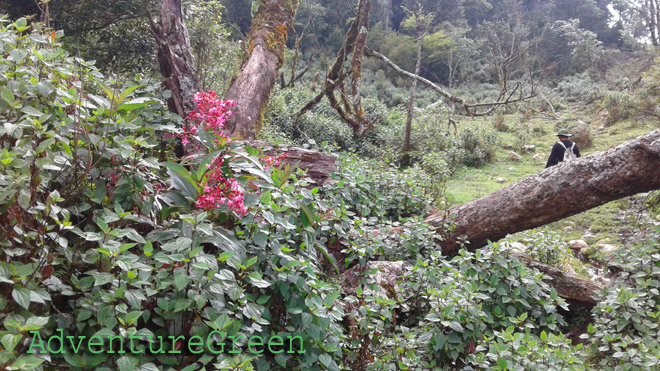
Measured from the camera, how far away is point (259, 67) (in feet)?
15.2

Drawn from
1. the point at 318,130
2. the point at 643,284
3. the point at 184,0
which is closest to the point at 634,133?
the point at 318,130

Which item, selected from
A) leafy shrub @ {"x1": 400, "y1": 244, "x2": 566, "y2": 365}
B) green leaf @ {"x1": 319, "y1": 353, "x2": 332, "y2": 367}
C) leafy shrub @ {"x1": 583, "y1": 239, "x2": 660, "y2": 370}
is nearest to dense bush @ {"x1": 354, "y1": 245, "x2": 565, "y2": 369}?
leafy shrub @ {"x1": 400, "y1": 244, "x2": 566, "y2": 365}

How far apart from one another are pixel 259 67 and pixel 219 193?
11.1 ft

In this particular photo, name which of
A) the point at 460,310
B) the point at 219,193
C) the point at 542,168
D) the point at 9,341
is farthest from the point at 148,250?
the point at 542,168

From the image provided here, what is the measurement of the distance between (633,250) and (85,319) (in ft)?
11.4

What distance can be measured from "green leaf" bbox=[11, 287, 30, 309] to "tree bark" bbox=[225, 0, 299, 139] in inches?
115

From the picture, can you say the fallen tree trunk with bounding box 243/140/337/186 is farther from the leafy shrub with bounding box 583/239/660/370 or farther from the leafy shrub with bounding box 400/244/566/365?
the leafy shrub with bounding box 583/239/660/370

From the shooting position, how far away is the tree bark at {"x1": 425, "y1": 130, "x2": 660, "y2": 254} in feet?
10.7

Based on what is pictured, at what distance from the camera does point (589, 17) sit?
30.0 metres

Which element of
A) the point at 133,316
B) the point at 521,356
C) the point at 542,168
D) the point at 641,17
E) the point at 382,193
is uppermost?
the point at 641,17

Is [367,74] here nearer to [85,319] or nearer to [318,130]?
[318,130]

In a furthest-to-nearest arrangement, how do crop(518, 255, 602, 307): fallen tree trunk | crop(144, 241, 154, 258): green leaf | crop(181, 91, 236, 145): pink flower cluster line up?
1. crop(518, 255, 602, 307): fallen tree trunk
2. crop(181, 91, 236, 145): pink flower cluster
3. crop(144, 241, 154, 258): green leaf

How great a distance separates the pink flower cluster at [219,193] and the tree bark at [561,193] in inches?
98.6

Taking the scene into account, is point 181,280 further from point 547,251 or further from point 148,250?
point 547,251
